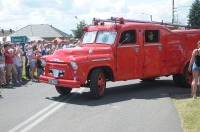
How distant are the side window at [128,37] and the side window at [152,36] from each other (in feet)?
1.89

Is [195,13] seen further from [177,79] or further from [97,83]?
[97,83]

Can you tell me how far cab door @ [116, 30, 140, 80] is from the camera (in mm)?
11445

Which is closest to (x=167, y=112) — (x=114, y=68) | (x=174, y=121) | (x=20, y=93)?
(x=174, y=121)

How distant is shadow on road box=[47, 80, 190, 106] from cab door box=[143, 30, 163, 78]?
0.70m

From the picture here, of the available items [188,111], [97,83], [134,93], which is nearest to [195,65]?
[134,93]

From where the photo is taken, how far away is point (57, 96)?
11.7 m

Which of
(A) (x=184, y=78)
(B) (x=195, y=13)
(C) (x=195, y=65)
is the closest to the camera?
(C) (x=195, y=65)

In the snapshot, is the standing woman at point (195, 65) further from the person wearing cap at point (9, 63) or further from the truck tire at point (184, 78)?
the person wearing cap at point (9, 63)

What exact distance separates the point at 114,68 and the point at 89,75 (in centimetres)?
90

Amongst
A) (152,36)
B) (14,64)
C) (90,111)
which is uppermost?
(152,36)

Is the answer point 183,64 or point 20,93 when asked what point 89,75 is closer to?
point 20,93

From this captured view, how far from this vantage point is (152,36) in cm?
1241

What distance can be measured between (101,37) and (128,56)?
3.76ft

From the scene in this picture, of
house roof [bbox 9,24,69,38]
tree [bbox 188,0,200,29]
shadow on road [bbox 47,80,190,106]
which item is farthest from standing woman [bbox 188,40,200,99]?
house roof [bbox 9,24,69,38]
